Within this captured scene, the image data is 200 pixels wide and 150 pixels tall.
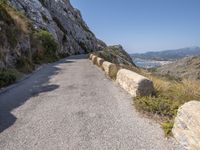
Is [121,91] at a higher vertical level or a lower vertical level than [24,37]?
lower

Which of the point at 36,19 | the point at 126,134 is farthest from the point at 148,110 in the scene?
the point at 36,19

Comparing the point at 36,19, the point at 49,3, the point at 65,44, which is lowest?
the point at 65,44

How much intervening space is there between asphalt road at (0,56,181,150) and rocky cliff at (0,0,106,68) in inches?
303

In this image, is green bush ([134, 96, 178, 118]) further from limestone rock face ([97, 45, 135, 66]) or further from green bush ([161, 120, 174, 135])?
limestone rock face ([97, 45, 135, 66])

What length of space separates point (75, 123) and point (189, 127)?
3110mm

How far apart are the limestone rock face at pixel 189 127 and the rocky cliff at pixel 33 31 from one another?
1304cm

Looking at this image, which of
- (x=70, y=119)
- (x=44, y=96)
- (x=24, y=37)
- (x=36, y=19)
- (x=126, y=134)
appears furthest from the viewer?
(x=36, y=19)

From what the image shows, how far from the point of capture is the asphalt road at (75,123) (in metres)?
5.84

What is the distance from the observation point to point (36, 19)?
132ft

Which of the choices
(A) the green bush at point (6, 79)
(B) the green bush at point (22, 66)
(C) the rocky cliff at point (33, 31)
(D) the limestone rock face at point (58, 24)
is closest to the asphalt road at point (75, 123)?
(A) the green bush at point (6, 79)

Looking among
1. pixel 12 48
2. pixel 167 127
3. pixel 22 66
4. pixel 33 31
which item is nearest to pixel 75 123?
pixel 167 127

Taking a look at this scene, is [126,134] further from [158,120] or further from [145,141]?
[158,120]

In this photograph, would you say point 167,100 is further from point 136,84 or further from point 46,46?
point 46,46

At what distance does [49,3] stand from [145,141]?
56.6 m
